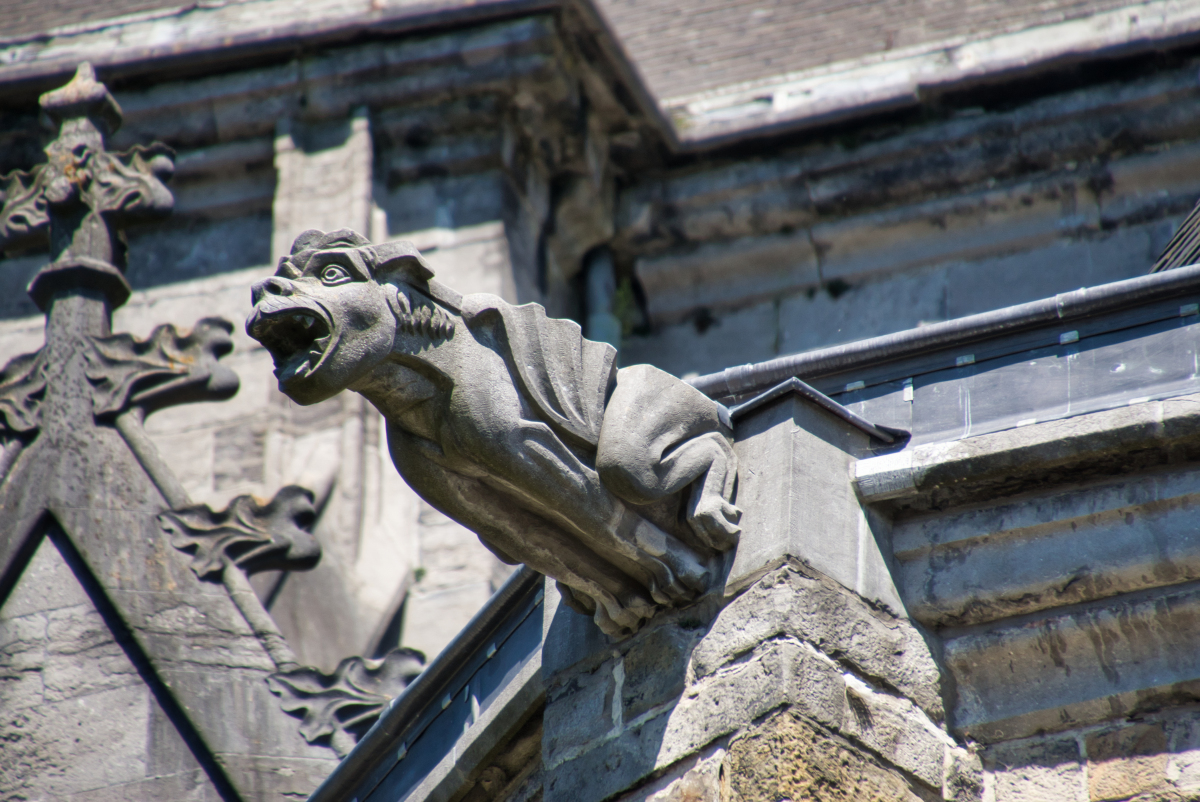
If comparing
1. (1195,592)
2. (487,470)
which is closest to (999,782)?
(1195,592)

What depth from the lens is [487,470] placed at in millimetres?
3668

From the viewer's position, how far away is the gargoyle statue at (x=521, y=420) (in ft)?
11.7

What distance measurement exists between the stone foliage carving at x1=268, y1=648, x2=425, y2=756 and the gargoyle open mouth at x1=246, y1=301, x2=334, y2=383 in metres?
1.79

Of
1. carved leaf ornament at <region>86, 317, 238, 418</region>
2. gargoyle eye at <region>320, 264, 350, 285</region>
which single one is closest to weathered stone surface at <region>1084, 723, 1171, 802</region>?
gargoyle eye at <region>320, 264, 350, 285</region>

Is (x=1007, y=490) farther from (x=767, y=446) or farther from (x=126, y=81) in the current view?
(x=126, y=81)

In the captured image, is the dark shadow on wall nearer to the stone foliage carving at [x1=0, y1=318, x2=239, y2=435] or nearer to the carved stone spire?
the carved stone spire

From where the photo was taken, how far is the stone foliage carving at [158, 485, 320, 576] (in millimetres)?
5404

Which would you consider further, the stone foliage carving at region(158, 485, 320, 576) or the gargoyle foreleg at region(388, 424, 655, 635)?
the stone foliage carving at region(158, 485, 320, 576)

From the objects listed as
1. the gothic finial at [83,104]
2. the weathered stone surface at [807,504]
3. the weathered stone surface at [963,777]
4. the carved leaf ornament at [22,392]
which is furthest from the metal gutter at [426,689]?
the gothic finial at [83,104]

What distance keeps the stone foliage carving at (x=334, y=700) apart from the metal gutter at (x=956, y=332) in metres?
1.46

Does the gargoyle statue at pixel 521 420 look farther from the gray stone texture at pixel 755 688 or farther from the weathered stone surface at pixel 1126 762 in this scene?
the weathered stone surface at pixel 1126 762

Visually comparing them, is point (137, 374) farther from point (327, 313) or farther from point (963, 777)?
point (963, 777)

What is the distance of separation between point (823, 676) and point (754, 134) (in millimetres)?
4592

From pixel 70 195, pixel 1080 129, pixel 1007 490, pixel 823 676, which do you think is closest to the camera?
pixel 823 676
